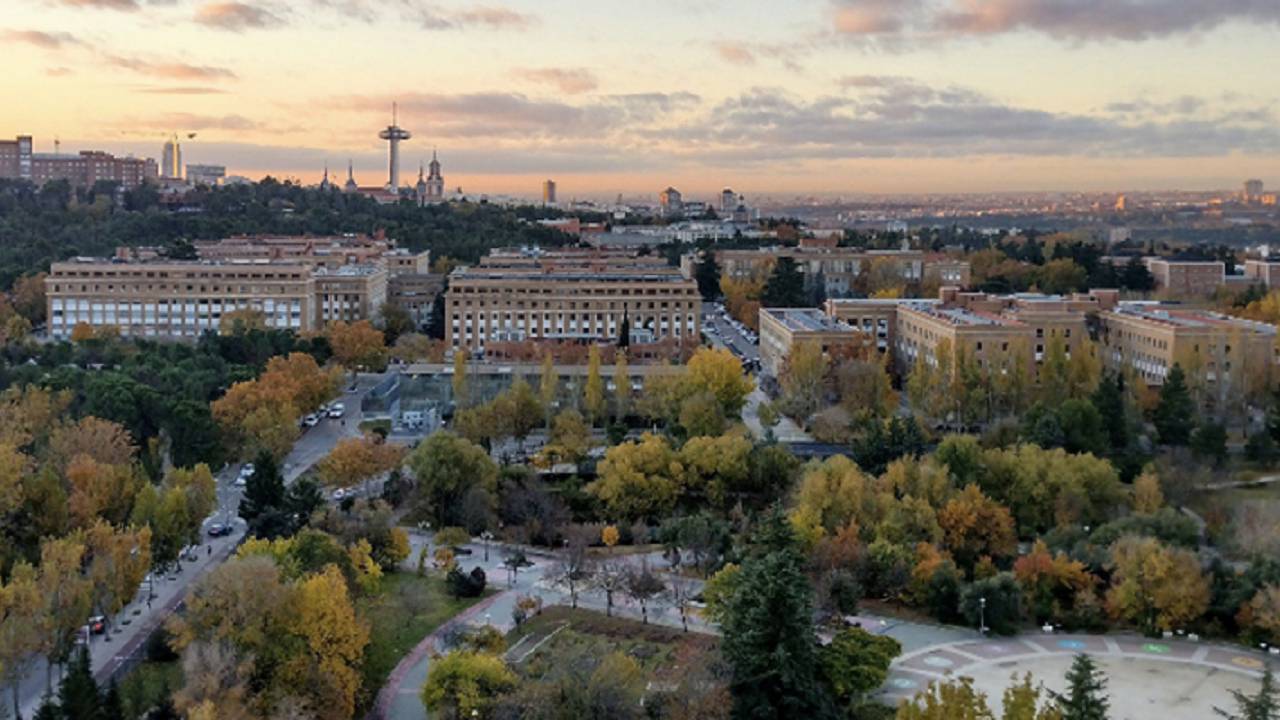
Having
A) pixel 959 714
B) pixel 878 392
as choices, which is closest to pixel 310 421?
pixel 878 392

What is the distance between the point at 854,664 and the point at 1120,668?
387 cm

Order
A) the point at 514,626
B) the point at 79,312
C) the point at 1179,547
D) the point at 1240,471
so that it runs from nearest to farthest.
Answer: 1. the point at 514,626
2. the point at 1179,547
3. the point at 1240,471
4. the point at 79,312

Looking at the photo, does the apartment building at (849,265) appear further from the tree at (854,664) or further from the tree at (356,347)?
the tree at (854,664)

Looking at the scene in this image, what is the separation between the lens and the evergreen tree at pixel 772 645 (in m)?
14.5

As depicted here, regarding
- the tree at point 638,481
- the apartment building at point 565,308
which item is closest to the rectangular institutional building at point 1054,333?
the apartment building at point 565,308

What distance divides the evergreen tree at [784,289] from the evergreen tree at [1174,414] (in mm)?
18621

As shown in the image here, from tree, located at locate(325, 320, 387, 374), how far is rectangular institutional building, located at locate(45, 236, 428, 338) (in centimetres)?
610

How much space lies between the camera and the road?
15.8m

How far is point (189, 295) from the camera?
1710 inches

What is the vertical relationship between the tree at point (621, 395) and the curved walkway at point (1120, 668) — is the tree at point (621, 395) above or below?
above

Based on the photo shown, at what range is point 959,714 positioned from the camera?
11992mm

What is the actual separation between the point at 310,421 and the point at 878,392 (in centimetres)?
1317

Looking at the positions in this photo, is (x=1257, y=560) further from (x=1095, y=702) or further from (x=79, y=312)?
(x=79, y=312)

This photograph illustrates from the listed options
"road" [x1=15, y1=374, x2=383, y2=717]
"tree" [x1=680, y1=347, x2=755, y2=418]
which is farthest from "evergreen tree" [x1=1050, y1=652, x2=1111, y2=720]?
"tree" [x1=680, y1=347, x2=755, y2=418]
